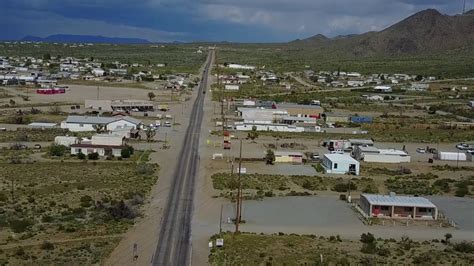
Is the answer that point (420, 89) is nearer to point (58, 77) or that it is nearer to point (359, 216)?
point (58, 77)

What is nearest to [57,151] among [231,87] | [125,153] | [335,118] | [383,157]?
[125,153]

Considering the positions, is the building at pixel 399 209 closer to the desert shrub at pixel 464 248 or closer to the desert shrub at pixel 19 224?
the desert shrub at pixel 464 248

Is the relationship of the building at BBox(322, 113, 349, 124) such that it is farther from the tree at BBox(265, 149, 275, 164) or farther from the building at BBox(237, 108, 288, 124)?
the tree at BBox(265, 149, 275, 164)

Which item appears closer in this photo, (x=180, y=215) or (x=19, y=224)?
(x=19, y=224)

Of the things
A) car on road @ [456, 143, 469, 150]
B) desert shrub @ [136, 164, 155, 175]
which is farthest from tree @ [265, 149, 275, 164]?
car on road @ [456, 143, 469, 150]

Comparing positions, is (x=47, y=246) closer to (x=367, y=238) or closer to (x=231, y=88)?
(x=367, y=238)

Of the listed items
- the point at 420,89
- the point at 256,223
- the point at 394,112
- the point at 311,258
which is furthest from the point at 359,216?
the point at 420,89

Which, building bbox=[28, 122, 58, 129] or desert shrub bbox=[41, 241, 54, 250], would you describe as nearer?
desert shrub bbox=[41, 241, 54, 250]
